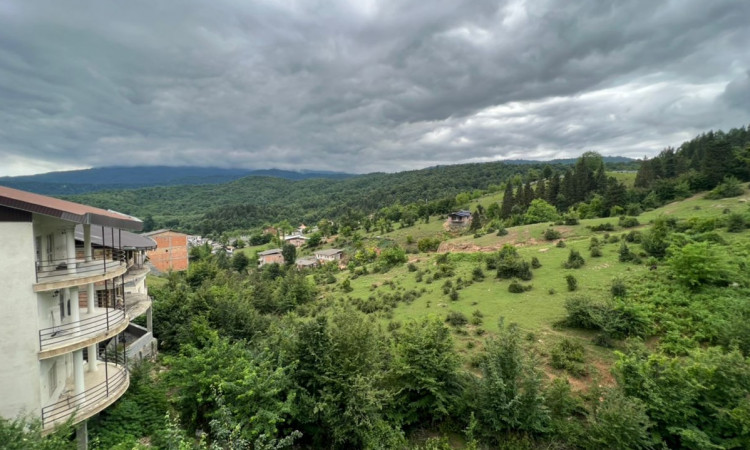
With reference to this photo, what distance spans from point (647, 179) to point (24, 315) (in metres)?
93.3

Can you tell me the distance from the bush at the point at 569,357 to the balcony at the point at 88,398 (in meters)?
18.4

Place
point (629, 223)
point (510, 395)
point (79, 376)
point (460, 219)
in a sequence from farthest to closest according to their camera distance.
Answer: point (460, 219) → point (629, 223) → point (510, 395) → point (79, 376)

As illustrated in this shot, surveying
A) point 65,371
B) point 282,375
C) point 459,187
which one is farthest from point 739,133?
point 65,371

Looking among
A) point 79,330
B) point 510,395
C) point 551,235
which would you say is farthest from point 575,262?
point 79,330

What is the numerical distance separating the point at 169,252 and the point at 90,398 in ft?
154

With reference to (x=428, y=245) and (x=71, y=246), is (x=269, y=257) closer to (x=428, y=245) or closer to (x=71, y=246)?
Result: (x=428, y=245)

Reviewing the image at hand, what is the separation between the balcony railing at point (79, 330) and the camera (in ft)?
33.8

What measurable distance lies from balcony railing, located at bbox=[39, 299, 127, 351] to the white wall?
1.43ft

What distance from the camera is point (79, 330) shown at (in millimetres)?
11656

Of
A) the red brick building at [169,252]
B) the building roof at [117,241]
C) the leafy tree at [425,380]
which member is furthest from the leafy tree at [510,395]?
the red brick building at [169,252]

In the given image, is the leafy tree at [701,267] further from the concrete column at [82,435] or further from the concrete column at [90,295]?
the concrete column at [90,295]

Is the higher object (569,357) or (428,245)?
(569,357)

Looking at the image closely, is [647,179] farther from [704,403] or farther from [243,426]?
[243,426]

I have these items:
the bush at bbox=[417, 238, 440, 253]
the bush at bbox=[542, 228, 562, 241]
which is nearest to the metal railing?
the bush at bbox=[542, 228, 562, 241]
